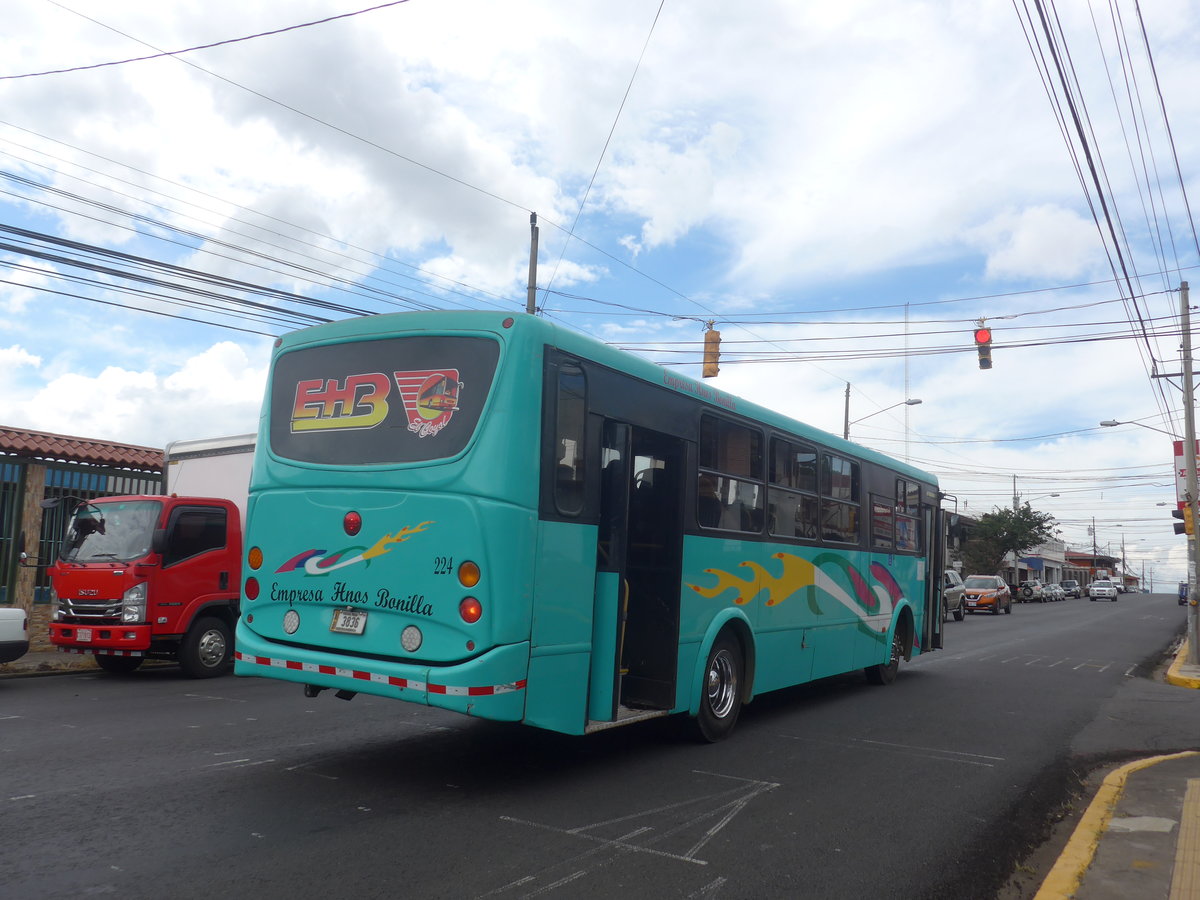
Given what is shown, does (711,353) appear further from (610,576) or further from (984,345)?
(610,576)

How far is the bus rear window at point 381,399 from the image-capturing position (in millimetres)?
6270

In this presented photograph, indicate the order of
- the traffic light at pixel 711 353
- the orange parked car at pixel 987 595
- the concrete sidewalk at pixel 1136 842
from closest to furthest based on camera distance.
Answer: the concrete sidewalk at pixel 1136 842, the traffic light at pixel 711 353, the orange parked car at pixel 987 595


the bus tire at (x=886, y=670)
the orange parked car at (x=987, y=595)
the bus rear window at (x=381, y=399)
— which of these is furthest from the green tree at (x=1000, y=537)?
the bus rear window at (x=381, y=399)

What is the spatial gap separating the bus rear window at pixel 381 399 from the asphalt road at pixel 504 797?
223cm

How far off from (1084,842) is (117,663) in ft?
36.3

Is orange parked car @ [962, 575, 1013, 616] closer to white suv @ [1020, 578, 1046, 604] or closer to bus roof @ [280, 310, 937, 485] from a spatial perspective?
white suv @ [1020, 578, 1046, 604]

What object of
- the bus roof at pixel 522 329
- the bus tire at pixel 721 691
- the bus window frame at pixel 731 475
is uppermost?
the bus roof at pixel 522 329

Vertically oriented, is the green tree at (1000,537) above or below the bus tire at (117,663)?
above

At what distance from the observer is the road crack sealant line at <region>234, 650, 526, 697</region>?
5.76 metres

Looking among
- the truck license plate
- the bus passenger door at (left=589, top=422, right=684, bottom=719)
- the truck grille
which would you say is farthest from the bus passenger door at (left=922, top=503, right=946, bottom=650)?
the truck grille

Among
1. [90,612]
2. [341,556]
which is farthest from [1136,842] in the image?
[90,612]

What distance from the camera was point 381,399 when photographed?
6.64 meters

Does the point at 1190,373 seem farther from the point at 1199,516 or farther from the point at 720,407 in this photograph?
the point at 720,407

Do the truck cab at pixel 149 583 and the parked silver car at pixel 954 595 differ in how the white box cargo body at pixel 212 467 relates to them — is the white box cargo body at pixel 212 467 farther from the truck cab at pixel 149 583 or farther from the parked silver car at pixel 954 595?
the parked silver car at pixel 954 595
